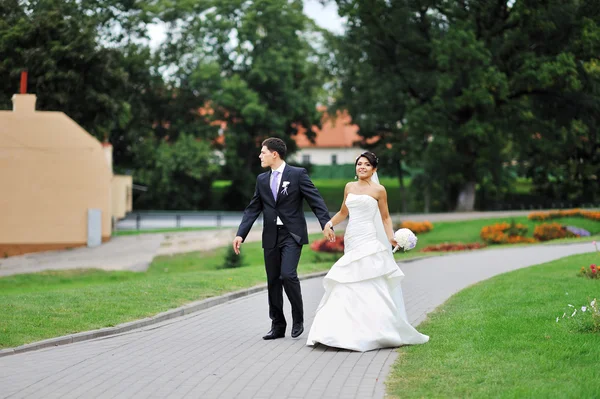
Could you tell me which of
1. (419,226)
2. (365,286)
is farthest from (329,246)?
(365,286)

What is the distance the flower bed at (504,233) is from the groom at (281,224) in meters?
25.1

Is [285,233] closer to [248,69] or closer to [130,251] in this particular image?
[130,251]

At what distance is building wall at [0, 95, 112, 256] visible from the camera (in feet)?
116

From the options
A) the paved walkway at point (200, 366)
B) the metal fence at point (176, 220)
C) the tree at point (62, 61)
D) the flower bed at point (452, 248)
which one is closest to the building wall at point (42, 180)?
the tree at point (62, 61)

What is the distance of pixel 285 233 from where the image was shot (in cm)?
1088

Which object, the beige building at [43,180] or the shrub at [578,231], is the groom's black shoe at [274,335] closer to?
the beige building at [43,180]

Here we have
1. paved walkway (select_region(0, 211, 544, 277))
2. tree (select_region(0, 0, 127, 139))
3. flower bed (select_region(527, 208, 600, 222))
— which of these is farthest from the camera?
flower bed (select_region(527, 208, 600, 222))

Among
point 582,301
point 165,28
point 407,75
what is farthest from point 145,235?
point 582,301

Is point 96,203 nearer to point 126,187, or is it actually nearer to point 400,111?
point 126,187

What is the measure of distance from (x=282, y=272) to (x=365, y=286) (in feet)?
3.39

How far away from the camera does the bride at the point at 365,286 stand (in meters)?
9.95

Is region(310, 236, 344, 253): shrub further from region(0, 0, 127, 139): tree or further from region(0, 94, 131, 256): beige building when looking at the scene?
region(0, 0, 127, 139): tree

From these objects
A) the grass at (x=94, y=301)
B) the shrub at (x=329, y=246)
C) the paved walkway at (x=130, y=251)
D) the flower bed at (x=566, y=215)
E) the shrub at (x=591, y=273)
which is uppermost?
the flower bed at (x=566, y=215)

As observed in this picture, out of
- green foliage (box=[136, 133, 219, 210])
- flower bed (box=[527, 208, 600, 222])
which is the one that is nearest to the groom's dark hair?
flower bed (box=[527, 208, 600, 222])
